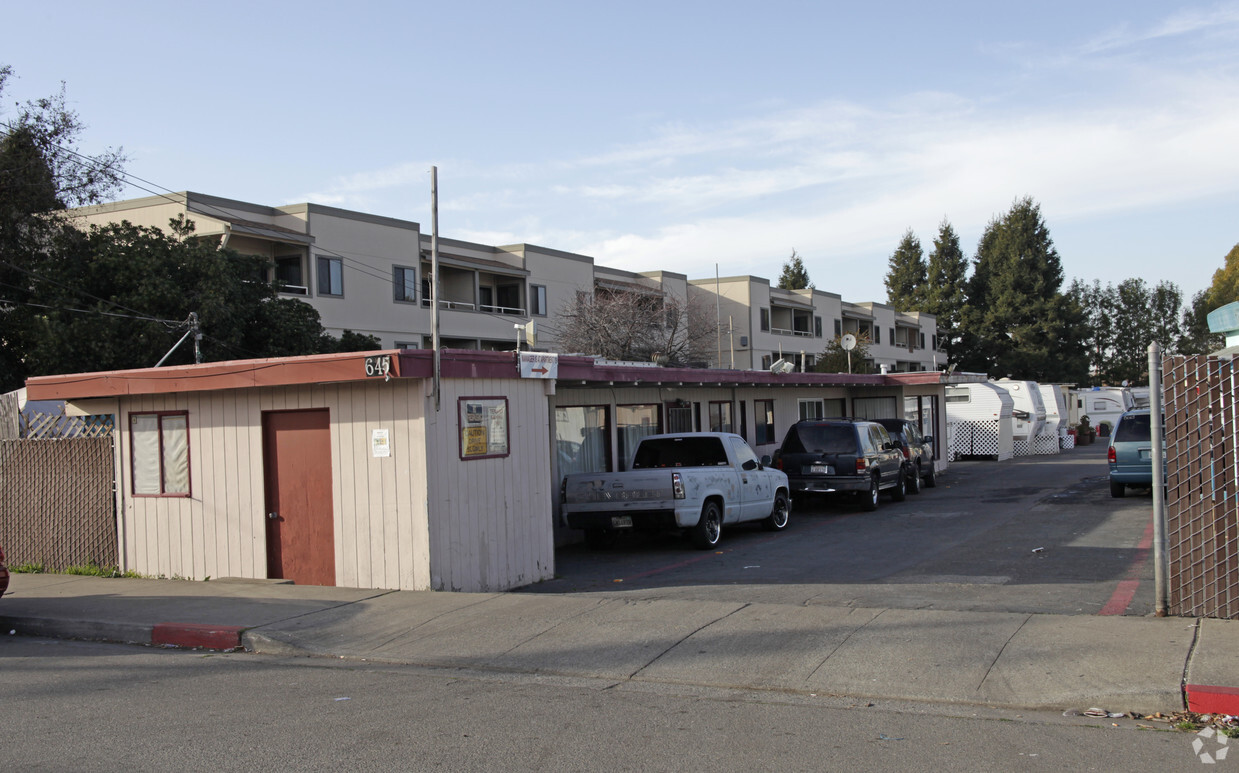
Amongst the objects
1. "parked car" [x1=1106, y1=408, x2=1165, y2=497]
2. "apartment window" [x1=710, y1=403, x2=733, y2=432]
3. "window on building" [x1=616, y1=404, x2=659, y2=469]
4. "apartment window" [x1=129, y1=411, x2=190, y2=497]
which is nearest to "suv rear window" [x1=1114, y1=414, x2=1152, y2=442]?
"parked car" [x1=1106, y1=408, x2=1165, y2=497]

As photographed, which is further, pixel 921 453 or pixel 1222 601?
pixel 921 453

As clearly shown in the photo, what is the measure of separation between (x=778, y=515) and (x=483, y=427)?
309 inches

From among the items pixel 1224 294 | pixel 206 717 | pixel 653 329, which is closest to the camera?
pixel 206 717

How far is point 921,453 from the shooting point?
995 inches

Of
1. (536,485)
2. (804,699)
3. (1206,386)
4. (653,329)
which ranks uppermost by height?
(653,329)

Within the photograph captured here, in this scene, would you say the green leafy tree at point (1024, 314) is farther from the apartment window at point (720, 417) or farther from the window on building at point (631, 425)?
the window on building at point (631, 425)

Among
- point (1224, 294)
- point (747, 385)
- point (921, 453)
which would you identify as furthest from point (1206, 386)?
point (1224, 294)

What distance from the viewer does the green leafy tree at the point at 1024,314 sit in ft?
259

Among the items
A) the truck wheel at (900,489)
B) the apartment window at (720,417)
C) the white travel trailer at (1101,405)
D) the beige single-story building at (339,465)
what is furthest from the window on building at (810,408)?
the white travel trailer at (1101,405)

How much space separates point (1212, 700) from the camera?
6.44 m

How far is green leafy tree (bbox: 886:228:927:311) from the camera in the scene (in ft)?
281

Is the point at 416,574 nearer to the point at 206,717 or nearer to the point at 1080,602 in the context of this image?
the point at 206,717

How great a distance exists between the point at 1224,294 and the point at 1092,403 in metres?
29.1

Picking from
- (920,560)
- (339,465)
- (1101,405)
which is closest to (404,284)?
(339,465)
